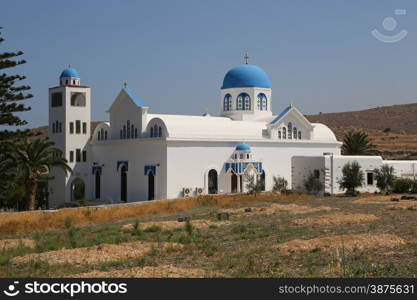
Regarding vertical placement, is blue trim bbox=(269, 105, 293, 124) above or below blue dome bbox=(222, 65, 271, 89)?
below

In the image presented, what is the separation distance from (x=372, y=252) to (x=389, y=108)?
9613 centimetres

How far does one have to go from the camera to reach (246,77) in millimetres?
43625

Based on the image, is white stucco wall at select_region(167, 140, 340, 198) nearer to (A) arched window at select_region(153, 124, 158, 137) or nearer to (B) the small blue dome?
(B) the small blue dome

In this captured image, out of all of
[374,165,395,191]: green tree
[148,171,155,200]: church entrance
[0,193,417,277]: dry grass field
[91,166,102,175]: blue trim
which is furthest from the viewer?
[91,166,102,175]: blue trim

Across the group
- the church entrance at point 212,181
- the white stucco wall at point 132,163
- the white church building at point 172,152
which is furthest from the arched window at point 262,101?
the white stucco wall at point 132,163

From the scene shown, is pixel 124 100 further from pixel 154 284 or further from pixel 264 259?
pixel 154 284

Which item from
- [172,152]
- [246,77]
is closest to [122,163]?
[172,152]

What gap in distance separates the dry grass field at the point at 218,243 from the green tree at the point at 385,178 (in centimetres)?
875

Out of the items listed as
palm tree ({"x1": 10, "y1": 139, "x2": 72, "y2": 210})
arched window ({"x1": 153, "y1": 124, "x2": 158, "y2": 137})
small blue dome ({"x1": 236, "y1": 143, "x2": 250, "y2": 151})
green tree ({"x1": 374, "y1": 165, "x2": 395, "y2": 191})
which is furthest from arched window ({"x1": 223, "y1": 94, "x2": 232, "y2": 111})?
palm tree ({"x1": 10, "y1": 139, "x2": 72, "y2": 210})

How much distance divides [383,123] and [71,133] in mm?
69899

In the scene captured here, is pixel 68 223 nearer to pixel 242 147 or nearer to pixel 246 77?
pixel 242 147

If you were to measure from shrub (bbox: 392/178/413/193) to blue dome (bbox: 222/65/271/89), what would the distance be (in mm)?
12192

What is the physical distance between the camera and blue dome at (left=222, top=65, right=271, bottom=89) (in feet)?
143

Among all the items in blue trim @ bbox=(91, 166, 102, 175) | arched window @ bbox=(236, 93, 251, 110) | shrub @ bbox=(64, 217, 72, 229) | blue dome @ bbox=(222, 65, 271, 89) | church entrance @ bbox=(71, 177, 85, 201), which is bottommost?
shrub @ bbox=(64, 217, 72, 229)
